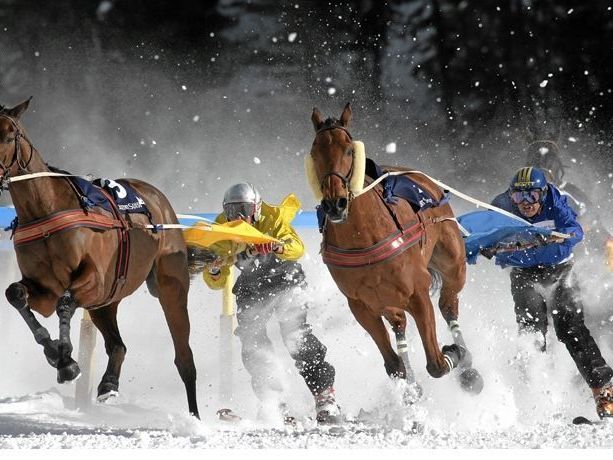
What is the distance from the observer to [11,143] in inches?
209

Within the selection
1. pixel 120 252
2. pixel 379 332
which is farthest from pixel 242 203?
pixel 379 332

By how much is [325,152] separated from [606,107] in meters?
13.9

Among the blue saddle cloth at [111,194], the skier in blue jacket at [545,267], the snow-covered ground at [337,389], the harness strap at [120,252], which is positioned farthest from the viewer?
the skier in blue jacket at [545,267]

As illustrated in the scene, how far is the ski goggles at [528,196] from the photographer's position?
6648 millimetres

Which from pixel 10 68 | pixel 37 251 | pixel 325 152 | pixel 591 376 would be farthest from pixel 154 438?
pixel 10 68

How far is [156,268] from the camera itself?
662 cm

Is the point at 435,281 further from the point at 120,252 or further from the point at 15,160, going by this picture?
the point at 15,160

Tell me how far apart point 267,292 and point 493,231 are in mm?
1797

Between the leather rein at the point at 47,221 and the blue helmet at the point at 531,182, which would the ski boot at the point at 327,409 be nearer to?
the leather rein at the point at 47,221

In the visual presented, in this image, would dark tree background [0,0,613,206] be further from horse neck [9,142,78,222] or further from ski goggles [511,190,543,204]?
horse neck [9,142,78,222]

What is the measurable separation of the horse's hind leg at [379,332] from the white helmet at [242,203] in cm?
152

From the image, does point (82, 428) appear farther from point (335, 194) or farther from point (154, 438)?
point (335, 194)

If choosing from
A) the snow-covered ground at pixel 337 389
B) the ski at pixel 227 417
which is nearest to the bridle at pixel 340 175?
the snow-covered ground at pixel 337 389

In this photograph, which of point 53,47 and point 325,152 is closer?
point 325,152
